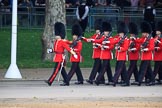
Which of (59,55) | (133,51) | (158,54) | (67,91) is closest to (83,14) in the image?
(158,54)

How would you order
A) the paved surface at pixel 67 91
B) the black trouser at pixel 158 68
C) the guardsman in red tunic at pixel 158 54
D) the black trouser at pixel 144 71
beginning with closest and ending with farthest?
the paved surface at pixel 67 91 → the black trouser at pixel 144 71 → the guardsman in red tunic at pixel 158 54 → the black trouser at pixel 158 68

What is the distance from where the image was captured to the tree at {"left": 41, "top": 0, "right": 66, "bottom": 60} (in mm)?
30922

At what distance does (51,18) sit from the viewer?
102 feet

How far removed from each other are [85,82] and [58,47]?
1.82 metres

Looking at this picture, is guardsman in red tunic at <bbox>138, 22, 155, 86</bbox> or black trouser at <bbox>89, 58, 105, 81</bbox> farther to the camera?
black trouser at <bbox>89, 58, 105, 81</bbox>

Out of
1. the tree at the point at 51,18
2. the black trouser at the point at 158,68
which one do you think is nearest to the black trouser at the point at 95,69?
the black trouser at the point at 158,68

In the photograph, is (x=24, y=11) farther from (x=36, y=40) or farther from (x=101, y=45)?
(x=101, y=45)

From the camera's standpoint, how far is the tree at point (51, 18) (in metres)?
30.9

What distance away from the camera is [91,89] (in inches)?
920

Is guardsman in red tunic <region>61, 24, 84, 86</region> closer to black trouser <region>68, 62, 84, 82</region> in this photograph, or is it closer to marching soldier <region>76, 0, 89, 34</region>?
black trouser <region>68, 62, 84, 82</region>

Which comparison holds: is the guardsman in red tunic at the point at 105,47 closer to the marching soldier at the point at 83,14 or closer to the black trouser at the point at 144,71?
the black trouser at the point at 144,71

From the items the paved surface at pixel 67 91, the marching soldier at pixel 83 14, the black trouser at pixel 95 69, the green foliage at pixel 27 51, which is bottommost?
the green foliage at pixel 27 51

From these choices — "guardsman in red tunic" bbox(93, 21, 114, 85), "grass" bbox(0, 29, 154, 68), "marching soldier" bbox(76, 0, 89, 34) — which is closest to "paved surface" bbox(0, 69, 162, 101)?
"guardsman in red tunic" bbox(93, 21, 114, 85)

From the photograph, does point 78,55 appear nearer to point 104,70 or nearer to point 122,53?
point 104,70
